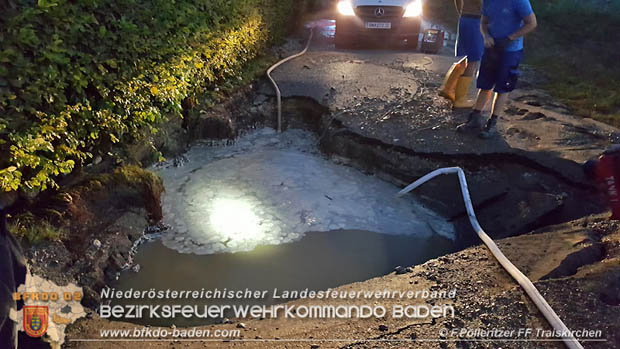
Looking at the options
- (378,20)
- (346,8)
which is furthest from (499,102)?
(346,8)

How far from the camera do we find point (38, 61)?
2645 mm

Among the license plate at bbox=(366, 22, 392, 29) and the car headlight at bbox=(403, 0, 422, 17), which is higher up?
the car headlight at bbox=(403, 0, 422, 17)

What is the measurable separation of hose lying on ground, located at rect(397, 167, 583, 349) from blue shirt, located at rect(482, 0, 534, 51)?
153 cm

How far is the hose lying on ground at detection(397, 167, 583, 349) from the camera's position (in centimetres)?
227

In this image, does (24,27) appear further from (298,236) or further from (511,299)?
(511,299)

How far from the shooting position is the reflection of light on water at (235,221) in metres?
3.95

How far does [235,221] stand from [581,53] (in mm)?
8627

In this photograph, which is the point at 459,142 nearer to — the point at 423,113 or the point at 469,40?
the point at 423,113

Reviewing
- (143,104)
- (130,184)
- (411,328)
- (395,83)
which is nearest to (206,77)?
(143,104)

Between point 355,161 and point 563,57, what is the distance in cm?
637

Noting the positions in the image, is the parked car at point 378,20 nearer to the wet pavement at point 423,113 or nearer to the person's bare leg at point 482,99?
the wet pavement at point 423,113

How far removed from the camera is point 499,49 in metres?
4.53

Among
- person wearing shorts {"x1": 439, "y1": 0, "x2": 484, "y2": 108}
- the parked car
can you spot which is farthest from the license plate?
person wearing shorts {"x1": 439, "y1": 0, "x2": 484, "y2": 108}

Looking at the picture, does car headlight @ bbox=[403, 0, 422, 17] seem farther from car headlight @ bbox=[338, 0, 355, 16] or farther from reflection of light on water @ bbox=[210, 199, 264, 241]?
reflection of light on water @ bbox=[210, 199, 264, 241]
